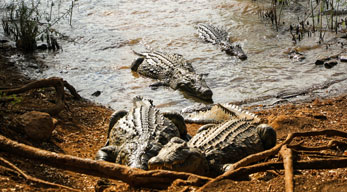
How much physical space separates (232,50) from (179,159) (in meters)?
6.29

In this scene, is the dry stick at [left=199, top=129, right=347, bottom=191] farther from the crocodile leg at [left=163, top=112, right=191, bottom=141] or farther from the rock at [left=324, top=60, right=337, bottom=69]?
the rock at [left=324, top=60, right=337, bottom=69]

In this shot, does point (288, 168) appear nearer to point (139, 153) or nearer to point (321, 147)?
point (321, 147)

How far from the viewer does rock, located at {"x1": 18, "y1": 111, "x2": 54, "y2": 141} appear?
4.43 meters

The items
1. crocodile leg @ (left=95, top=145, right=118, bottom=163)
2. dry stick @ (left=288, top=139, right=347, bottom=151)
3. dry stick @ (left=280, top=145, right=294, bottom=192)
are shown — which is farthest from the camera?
crocodile leg @ (left=95, top=145, right=118, bottom=163)

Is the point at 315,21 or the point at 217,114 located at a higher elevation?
the point at 315,21

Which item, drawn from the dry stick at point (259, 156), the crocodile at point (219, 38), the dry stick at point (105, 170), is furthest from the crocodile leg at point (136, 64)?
the dry stick at point (105, 170)

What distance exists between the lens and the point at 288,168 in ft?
10.0

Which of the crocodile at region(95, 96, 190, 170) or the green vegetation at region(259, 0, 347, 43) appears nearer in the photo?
the crocodile at region(95, 96, 190, 170)

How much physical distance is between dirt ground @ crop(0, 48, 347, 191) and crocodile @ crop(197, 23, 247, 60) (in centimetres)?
297

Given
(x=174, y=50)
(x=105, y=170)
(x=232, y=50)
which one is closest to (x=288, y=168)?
(x=105, y=170)

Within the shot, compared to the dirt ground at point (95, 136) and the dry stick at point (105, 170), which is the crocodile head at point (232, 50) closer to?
the dirt ground at point (95, 136)

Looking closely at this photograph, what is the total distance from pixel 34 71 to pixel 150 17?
4.68 metres

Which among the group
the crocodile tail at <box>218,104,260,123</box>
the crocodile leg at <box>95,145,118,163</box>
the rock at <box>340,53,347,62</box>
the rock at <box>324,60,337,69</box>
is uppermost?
the crocodile leg at <box>95,145,118,163</box>

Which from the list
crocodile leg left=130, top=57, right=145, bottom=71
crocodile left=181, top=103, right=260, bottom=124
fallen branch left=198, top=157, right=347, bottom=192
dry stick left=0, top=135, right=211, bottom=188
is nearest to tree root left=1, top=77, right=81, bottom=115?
crocodile left=181, top=103, right=260, bottom=124
